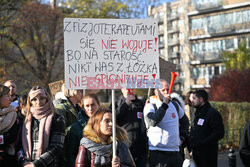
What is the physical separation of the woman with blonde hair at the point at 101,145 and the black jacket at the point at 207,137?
2.68 meters

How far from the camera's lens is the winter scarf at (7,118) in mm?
4254

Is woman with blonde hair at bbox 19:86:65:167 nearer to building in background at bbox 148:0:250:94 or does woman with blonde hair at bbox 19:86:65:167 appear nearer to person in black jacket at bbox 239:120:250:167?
person in black jacket at bbox 239:120:250:167

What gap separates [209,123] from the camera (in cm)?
659

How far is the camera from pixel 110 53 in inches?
173

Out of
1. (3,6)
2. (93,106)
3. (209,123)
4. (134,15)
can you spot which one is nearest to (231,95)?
(134,15)

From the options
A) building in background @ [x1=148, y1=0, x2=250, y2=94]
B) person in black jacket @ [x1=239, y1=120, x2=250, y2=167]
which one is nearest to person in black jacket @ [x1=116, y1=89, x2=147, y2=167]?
person in black jacket @ [x1=239, y1=120, x2=250, y2=167]

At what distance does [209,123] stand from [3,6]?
17.1 meters

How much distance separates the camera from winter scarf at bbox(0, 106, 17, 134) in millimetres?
4254

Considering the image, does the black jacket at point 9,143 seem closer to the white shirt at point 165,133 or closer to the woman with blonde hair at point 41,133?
the woman with blonde hair at point 41,133

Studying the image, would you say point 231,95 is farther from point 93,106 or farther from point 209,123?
point 93,106

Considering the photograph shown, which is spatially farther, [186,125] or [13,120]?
[186,125]

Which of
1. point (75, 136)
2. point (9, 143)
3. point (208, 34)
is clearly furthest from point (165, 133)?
point (208, 34)

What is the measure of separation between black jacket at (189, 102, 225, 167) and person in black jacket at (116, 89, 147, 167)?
1.00 metres

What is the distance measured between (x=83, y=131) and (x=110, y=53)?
3.14 feet
